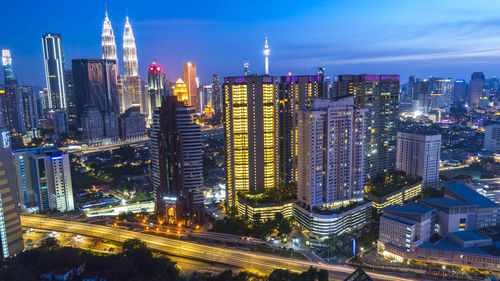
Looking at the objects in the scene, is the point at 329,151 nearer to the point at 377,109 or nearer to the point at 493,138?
the point at 377,109

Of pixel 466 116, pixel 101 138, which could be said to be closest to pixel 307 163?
pixel 101 138

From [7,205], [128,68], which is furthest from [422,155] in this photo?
[128,68]

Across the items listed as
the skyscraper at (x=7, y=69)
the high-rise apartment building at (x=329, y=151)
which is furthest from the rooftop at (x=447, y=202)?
the skyscraper at (x=7, y=69)

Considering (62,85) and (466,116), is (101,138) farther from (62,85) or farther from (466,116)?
(466,116)

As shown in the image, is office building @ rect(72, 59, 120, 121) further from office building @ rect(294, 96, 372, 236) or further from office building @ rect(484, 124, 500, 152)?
office building @ rect(484, 124, 500, 152)

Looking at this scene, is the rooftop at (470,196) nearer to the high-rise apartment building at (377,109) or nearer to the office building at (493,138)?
the high-rise apartment building at (377,109)

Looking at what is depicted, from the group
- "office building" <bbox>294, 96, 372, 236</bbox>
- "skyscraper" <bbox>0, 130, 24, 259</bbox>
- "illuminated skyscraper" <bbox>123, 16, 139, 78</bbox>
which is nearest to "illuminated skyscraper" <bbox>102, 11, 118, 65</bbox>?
"illuminated skyscraper" <bbox>123, 16, 139, 78</bbox>
